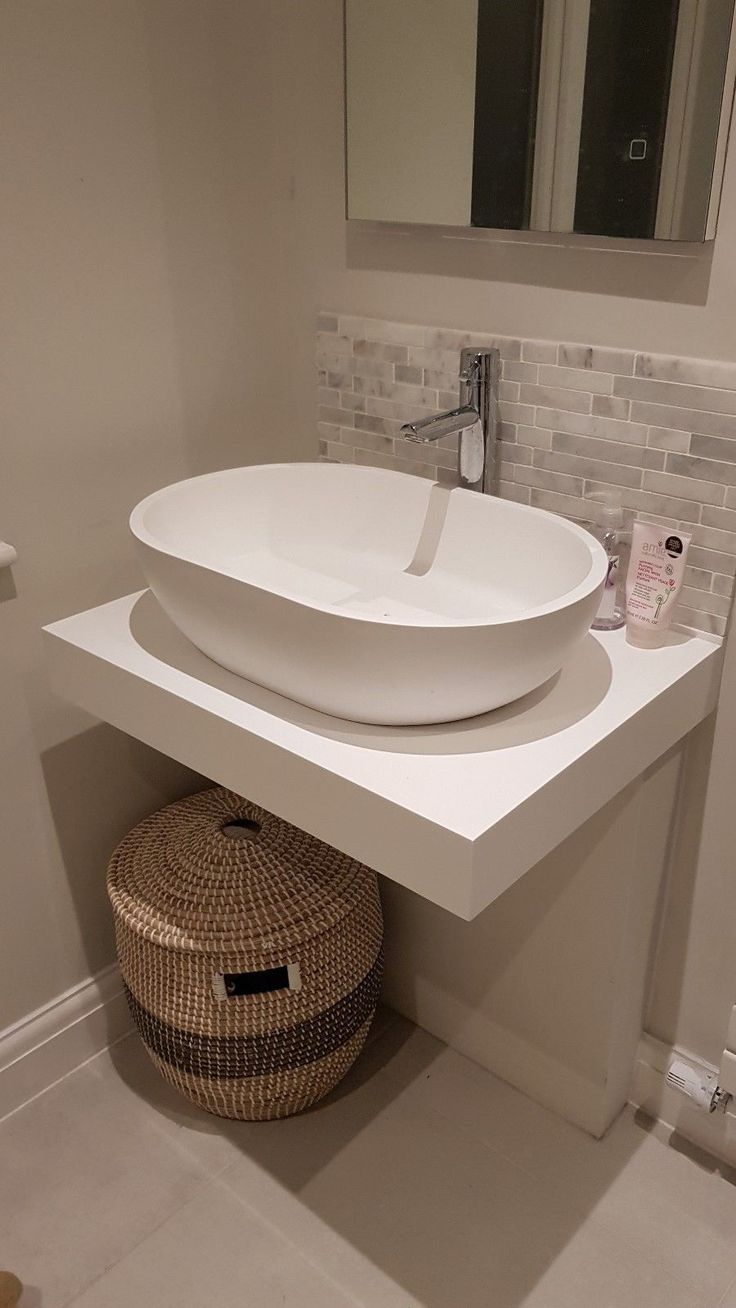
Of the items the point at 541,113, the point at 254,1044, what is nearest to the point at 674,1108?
the point at 254,1044

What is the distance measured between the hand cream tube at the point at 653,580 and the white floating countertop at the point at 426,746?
3 cm

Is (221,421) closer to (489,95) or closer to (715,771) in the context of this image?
(489,95)

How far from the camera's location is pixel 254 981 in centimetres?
146

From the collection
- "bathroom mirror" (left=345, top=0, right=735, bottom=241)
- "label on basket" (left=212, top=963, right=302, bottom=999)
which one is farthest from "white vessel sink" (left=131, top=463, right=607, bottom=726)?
"label on basket" (left=212, top=963, right=302, bottom=999)

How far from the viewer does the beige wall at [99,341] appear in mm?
1326

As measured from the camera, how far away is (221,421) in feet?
5.37

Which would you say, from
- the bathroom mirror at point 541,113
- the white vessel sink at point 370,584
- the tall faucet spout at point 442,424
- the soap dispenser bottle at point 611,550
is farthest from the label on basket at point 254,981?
the bathroom mirror at point 541,113

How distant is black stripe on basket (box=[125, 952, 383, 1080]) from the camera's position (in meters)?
1.51

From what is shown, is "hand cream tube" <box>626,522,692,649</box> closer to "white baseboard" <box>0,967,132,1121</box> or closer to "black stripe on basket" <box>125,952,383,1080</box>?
"black stripe on basket" <box>125,952,383,1080</box>

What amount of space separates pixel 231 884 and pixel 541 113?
41.7 inches

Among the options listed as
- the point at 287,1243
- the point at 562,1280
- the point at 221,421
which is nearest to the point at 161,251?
the point at 221,421

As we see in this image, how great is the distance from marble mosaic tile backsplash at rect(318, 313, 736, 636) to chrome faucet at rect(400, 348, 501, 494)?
29mm

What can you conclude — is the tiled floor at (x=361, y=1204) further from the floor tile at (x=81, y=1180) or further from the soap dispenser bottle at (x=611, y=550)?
the soap dispenser bottle at (x=611, y=550)

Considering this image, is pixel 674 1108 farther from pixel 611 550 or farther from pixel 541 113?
pixel 541 113
